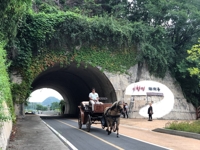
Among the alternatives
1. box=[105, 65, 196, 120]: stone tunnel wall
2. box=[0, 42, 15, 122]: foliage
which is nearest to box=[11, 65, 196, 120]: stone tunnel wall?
box=[105, 65, 196, 120]: stone tunnel wall

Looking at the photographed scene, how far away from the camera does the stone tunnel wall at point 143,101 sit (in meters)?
25.3

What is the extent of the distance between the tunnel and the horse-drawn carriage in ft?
35.7

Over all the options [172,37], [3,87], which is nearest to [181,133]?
[3,87]

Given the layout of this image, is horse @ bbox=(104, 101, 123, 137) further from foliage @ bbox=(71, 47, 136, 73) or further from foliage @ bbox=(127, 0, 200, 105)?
foliage @ bbox=(127, 0, 200, 105)


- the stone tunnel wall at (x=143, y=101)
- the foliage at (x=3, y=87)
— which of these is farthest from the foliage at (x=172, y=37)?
the foliage at (x=3, y=87)

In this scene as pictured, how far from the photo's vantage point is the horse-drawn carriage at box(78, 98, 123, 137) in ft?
40.7

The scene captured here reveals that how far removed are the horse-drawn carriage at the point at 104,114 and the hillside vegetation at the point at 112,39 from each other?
989cm

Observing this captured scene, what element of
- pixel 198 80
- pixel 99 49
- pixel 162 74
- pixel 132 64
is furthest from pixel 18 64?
pixel 198 80

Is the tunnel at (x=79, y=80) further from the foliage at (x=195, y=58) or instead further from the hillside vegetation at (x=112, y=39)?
the foliage at (x=195, y=58)

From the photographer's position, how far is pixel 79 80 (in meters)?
33.4

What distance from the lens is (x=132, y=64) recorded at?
2638 cm

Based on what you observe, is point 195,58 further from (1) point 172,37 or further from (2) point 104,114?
(2) point 104,114

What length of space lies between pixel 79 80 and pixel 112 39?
368 inches

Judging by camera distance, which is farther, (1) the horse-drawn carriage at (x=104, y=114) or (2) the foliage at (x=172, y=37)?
(2) the foliage at (x=172, y=37)
